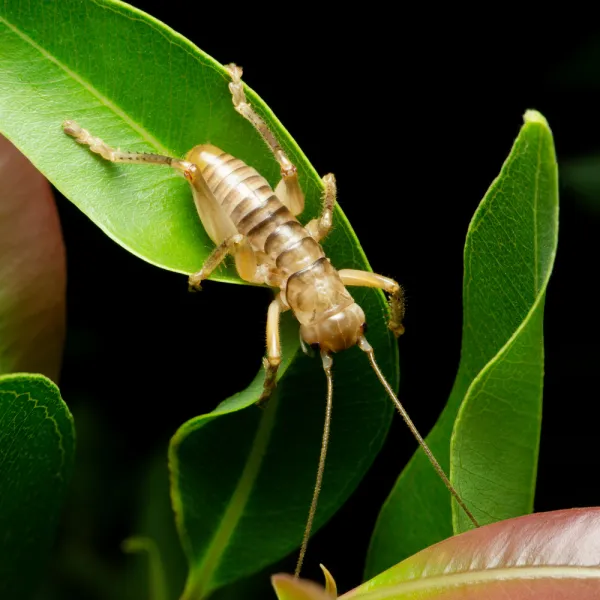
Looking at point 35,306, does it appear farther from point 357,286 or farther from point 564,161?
point 564,161

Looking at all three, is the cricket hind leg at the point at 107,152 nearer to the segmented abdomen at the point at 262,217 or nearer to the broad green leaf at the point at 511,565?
the segmented abdomen at the point at 262,217

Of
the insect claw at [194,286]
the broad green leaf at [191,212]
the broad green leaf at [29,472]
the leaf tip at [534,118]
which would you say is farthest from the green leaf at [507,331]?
the broad green leaf at [29,472]

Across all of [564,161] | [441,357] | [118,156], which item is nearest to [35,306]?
[118,156]

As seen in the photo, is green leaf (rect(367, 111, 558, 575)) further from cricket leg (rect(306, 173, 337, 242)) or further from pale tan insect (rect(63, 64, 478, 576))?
cricket leg (rect(306, 173, 337, 242))

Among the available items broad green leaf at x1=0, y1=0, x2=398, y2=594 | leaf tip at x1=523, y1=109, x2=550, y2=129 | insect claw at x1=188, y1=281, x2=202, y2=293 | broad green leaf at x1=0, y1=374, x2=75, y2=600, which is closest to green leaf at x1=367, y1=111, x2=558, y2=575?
leaf tip at x1=523, y1=109, x2=550, y2=129

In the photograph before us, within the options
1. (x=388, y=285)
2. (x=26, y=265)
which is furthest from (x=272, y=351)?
(x=26, y=265)

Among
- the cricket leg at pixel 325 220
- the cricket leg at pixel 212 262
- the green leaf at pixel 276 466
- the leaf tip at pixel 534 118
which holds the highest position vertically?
the leaf tip at pixel 534 118
